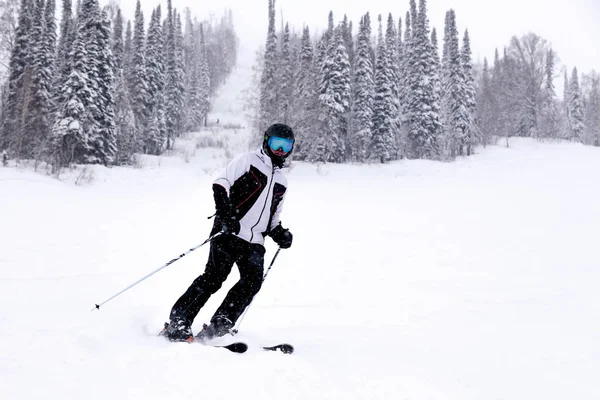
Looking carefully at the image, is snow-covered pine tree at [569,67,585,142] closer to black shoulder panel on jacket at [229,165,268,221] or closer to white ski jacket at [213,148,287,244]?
white ski jacket at [213,148,287,244]

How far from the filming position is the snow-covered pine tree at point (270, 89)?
1590 inches

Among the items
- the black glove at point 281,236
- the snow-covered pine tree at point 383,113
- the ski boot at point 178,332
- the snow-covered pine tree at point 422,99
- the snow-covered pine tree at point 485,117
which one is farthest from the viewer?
the snow-covered pine tree at point 485,117

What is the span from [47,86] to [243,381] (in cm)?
3625

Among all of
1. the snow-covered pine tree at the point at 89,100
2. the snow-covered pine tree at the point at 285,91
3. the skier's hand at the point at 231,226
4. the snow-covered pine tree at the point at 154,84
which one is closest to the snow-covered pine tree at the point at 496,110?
the snow-covered pine tree at the point at 285,91

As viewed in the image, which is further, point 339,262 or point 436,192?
point 436,192

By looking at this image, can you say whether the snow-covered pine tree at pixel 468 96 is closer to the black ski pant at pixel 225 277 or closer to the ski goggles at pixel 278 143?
the ski goggles at pixel 278 143

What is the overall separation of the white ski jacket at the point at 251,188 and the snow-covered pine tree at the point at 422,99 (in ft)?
132

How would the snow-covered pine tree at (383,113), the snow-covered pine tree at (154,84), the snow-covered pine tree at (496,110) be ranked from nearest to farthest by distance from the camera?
the snow-covered pine tree at (383,113)
the snow-covered pine tree at (154,84)
the snow-covered pine tree at (496,110)

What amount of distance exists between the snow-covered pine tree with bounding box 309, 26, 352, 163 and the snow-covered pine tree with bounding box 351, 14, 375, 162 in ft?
6.51

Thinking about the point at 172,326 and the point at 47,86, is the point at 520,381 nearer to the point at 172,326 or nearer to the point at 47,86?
the point at 172,326

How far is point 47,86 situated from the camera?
31.7 metres

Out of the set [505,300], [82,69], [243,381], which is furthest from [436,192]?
[82,69]

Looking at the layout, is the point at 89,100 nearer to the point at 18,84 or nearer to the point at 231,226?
the point at 18,84

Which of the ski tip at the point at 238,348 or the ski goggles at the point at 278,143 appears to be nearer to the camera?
the ski tip at the point at 238,348
